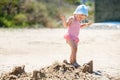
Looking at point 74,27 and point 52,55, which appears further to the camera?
point 52,55

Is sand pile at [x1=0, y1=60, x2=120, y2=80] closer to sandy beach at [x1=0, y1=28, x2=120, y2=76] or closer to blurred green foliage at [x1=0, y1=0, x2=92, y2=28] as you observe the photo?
sandy beach at [x1=0, y1=28, x2=120, y2=76]

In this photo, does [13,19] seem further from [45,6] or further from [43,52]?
[43,52]

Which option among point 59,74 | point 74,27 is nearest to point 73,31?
point 74,27

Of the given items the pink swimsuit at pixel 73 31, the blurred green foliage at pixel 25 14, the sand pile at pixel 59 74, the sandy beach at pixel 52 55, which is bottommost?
the sand pile at pixel 59 74

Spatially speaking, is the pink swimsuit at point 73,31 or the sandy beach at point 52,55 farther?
the sandy beach at point 52,55

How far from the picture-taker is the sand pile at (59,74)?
6.77 meters

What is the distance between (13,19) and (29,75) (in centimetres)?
1850

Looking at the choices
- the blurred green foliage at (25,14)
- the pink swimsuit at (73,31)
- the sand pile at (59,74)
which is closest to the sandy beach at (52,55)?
the sand pile at (59,74)

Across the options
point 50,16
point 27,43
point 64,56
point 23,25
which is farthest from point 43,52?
point 50,16

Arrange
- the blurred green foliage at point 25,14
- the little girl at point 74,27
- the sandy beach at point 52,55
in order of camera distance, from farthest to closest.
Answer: the blurred green foliage at point 25,14, the sandy beach at point 52,55, the little girl at point 74,27

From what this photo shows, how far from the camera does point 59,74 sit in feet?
23.4

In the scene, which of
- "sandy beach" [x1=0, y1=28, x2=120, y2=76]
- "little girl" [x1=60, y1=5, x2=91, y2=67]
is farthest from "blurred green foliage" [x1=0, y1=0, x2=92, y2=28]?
"little girl" [x1=60, y1=5, x2=91, y2=67]

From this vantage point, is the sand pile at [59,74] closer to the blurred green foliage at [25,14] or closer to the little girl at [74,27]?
Result: the little girl at [74,27]

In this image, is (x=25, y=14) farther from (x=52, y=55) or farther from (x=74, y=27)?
(x=74, y=27)
